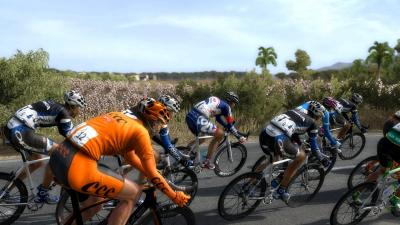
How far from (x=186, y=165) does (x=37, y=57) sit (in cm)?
899

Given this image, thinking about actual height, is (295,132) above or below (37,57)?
below

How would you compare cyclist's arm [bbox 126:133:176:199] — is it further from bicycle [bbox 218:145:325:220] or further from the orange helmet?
bicycle [bbox 218:145:325:220]

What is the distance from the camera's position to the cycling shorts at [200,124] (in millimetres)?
8844

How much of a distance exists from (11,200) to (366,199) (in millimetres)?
5063

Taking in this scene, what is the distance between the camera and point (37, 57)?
1373 centimetres

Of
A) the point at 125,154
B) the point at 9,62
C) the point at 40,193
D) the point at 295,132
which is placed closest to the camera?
the point at 125,154

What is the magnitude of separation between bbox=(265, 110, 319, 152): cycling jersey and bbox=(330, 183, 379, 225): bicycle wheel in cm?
131

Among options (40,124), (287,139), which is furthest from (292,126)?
(40,124)

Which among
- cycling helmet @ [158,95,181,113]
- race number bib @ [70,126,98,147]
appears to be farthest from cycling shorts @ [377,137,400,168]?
race number bib @ [70,126,98,147]

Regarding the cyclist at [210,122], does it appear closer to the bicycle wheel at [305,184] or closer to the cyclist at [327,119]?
the cyclist at [327,119]

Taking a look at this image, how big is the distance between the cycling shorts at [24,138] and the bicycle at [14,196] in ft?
0.76

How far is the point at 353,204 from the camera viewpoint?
5.89 meters

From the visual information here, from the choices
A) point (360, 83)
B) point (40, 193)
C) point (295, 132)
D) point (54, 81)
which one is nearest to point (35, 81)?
point (54, 81)

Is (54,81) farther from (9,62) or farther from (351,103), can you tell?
(351,103)
